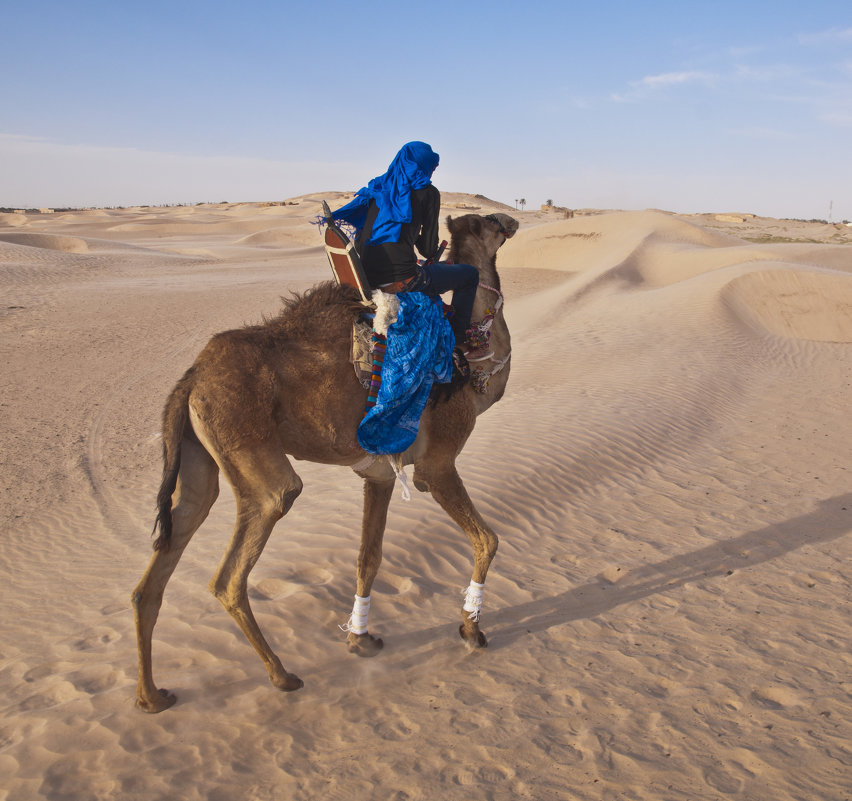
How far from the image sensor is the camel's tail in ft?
13.5

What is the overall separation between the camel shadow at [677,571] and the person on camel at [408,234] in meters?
2.29

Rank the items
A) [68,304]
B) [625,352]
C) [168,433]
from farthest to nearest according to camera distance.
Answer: [68,304]
[625,352]
[168,433]

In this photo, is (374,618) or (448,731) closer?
(448,731)

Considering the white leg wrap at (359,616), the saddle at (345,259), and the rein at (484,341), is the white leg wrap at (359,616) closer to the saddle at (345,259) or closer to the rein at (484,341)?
the rein at (484,341)

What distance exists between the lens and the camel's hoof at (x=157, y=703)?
14.3 ft

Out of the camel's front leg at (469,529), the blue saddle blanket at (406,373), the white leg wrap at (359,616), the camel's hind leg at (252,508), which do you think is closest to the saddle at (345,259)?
the blue saddle blanket at (406,373)

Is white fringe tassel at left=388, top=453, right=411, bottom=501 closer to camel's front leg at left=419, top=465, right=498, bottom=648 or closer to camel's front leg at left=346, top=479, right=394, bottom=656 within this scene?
camel's front leg at left=419, top=465, right=498, bottom=648

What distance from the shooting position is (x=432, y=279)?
4.71 metres

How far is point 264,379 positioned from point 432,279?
4.27ft

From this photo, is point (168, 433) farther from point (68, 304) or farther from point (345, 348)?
point (68, 304)

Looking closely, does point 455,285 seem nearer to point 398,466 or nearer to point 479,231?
point 479,231

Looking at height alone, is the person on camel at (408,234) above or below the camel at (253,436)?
above

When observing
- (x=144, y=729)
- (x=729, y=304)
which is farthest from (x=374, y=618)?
(x=729, y=304)

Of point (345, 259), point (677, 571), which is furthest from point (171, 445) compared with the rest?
point (677, 571)
